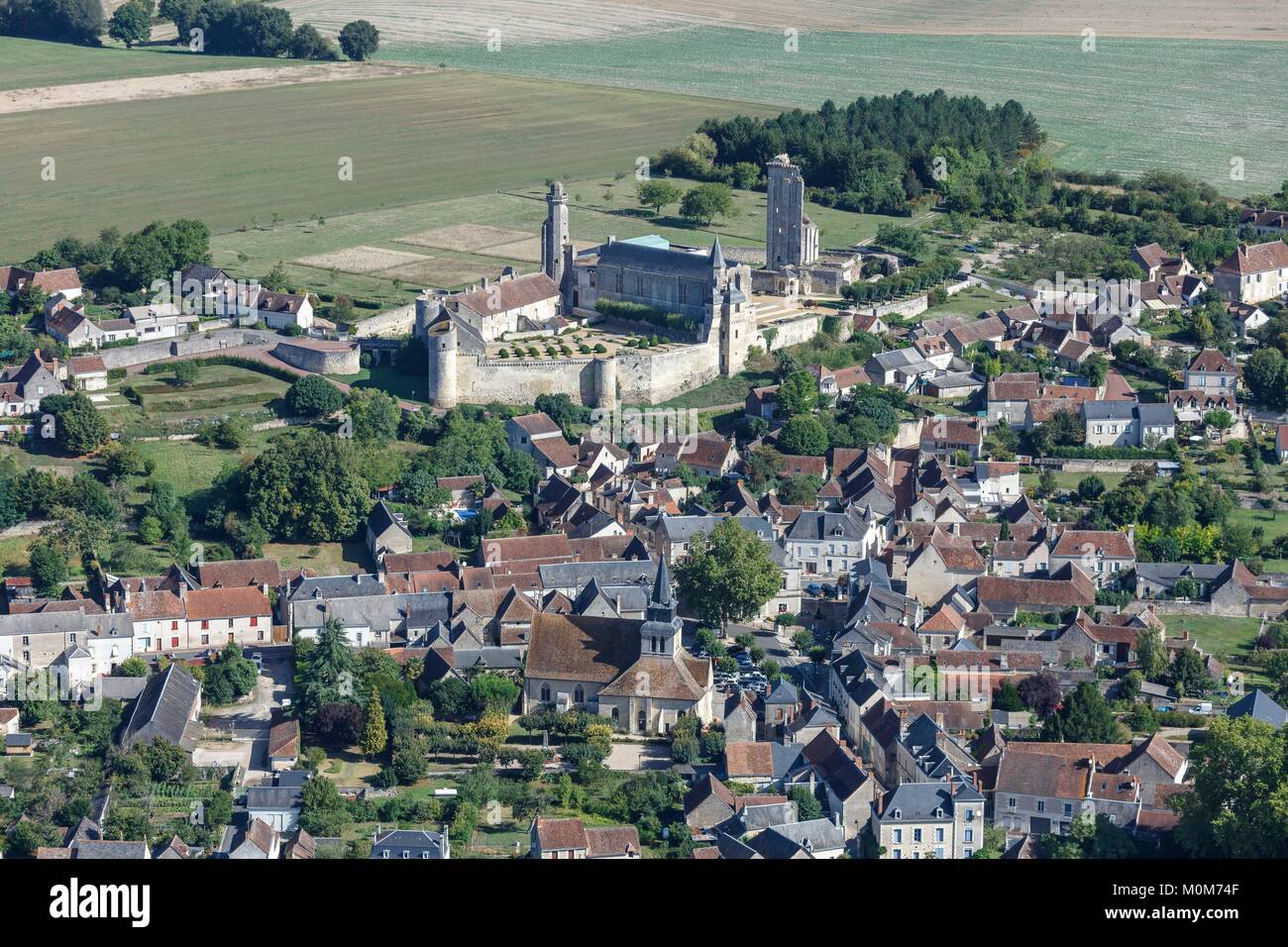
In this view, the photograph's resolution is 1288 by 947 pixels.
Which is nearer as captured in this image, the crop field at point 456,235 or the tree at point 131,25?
the crop field at point 456,235

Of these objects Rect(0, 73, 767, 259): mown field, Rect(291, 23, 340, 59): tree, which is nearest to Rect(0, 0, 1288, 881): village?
Rect(0, 73, 767, 259): mown field

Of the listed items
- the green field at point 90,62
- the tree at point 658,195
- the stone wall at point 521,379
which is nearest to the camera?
the stone wall at point 521,379

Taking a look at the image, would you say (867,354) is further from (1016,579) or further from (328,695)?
(328,695)

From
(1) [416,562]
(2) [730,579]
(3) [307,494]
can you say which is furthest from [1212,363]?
(3) [307,494]

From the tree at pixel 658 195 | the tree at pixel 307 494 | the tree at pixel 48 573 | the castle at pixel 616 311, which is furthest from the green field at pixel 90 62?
the tree at pixel 48 573

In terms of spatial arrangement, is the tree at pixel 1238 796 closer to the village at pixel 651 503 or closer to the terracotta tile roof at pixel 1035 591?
the village at pixel 651 503

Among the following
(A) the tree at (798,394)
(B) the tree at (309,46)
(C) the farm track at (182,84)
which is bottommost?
(A) the tree at (798,394)

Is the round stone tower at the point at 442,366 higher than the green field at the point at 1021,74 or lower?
lower
